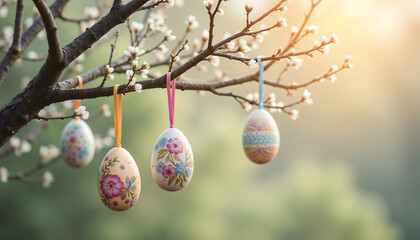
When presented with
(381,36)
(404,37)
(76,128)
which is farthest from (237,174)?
(404,37)

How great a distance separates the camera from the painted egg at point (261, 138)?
1.93 m

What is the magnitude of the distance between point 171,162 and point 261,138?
1.39ft

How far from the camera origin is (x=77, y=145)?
7.48 feet

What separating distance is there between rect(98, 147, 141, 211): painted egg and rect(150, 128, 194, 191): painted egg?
0.09 m

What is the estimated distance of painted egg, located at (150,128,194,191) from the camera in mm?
1653

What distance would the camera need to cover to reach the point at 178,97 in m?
7.49

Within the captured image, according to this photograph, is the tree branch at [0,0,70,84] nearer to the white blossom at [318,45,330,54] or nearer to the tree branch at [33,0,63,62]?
the tree branch at [33,0,63,62]

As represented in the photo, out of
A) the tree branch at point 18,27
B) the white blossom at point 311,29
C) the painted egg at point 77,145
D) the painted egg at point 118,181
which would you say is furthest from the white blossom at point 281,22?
the painted egg at point 77,145

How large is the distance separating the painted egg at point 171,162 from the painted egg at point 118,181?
85 mm

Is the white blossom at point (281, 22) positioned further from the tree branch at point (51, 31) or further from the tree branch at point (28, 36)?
the tree branch at point (28, 36)

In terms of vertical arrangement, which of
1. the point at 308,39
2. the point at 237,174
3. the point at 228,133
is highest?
the point at 308,39

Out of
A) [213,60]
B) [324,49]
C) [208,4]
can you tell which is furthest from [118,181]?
[324,49]

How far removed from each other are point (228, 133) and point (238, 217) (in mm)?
2289

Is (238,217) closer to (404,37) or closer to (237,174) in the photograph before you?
(237,174)
